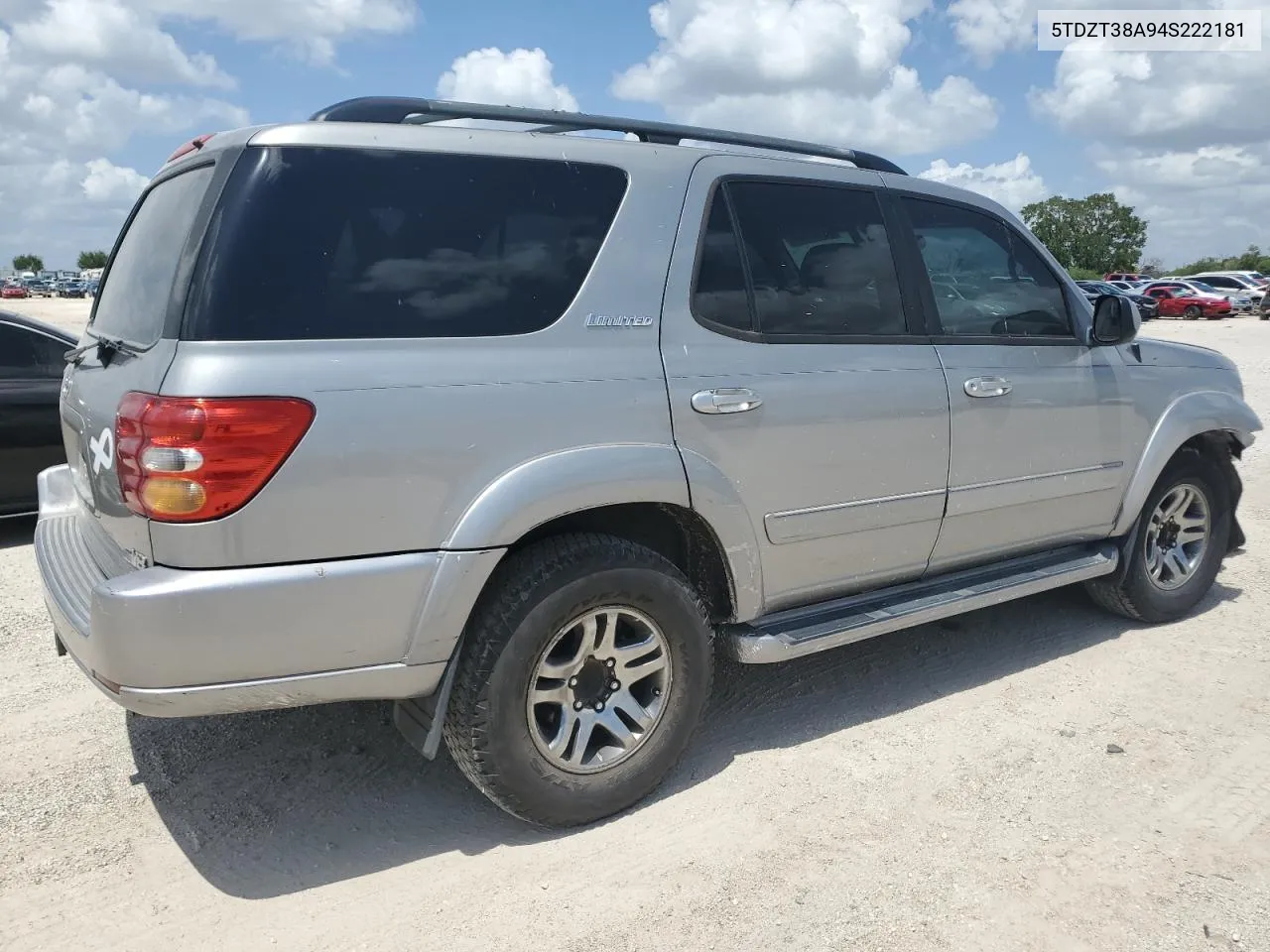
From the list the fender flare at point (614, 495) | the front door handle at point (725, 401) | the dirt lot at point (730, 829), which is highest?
the front door handle at point (725, 401)

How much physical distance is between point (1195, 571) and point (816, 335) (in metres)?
2.76

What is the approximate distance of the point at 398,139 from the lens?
8.93ft

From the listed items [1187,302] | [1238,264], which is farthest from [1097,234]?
[1187,302]

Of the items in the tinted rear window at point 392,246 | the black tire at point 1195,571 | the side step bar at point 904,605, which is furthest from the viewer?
the black tire at point 1195,571

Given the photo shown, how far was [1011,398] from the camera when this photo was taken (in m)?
3.91

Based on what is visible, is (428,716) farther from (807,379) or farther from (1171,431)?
(1171,431)

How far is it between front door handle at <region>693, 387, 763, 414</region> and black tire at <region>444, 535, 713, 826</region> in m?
0.47

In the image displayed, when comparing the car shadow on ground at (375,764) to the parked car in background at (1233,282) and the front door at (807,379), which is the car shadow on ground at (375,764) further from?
the parked car in background at (1233,282)

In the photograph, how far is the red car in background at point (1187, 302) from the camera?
36.8 metres

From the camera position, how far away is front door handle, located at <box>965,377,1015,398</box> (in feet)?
12.4

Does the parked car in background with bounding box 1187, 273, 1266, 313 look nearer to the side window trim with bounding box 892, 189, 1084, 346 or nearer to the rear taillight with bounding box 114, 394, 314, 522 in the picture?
the side window trim with bounding box 892, 189, 1084, 346

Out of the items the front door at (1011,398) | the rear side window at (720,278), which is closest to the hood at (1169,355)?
the front door at (1011,398)

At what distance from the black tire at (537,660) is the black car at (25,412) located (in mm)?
4447

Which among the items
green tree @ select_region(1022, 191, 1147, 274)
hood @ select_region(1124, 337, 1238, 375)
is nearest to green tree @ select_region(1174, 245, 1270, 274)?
green tree @ select_region(1022, 191, 1147, 274)
